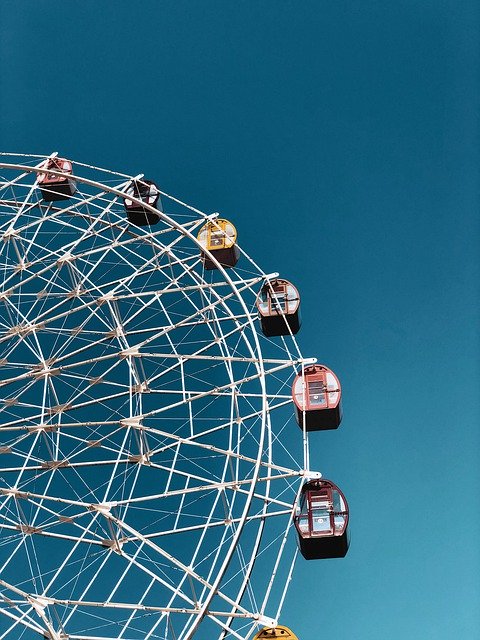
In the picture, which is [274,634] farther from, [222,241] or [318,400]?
[222,241]

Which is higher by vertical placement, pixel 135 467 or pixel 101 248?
pixel 101 248

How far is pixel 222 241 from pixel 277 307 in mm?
3118

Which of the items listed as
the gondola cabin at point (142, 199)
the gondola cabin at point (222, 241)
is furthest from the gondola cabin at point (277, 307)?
the gondola cabin at point (142, 199)

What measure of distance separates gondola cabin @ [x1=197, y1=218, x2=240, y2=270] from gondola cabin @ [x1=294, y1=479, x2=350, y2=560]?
9426 millimetres

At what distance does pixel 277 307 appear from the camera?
35250 millimetres

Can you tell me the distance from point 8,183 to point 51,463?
29.8ft

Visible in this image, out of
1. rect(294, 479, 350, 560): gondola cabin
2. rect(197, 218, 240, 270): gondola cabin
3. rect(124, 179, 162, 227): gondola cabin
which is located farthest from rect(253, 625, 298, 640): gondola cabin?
rect(124, 179, 162, 227): gondola cabin

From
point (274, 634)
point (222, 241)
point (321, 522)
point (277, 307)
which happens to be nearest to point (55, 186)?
point (222, 241)

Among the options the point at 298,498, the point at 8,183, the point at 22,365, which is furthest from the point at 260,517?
the point at 8,183

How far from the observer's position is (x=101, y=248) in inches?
Answer: 1378

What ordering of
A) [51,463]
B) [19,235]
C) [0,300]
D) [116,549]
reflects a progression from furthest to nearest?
1. [19,235]
2. [0,300]
3. [51,463]
4. [116,549]

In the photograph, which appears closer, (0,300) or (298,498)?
(298,498)

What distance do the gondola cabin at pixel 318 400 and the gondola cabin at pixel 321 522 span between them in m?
2.09

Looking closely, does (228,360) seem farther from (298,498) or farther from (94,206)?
(94,206)
